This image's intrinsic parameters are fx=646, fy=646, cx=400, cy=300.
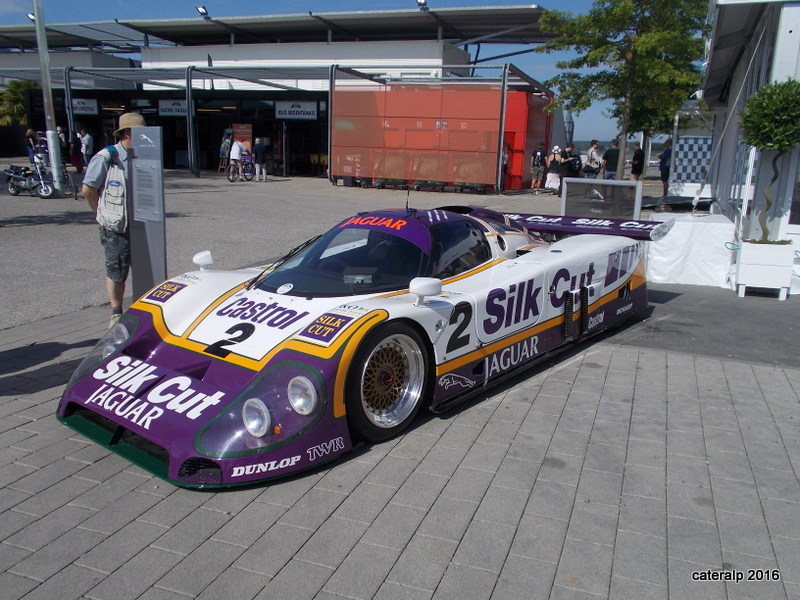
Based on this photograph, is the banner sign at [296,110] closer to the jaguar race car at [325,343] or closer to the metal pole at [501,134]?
the metal pole at [501,134]

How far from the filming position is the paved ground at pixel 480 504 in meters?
2.68

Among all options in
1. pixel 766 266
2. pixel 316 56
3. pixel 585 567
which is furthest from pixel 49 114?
pixel 316 56

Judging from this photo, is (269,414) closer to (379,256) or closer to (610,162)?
(379,256)

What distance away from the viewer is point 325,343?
11.7 ft

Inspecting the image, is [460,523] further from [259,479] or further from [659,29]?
[659,29]

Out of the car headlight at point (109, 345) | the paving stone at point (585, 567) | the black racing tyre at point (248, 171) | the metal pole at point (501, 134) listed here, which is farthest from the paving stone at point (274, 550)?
the black racing tyre at point (248, 171)

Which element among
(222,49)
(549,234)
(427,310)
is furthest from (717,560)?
(222,49)

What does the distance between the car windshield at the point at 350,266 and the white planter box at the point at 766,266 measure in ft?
17.2

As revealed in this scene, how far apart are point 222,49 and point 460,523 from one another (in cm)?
3689

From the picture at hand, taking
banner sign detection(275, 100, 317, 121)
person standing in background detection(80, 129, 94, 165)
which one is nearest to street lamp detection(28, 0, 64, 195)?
person standing in background detection(80, 129, 94, 165)

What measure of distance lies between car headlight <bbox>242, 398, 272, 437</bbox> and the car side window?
175 centimetres

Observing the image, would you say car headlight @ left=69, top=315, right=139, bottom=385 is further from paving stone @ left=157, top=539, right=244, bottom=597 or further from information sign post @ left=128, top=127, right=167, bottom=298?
paving stone @ left=157, top=539, right=244, bottom=597

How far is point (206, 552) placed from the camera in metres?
2.82

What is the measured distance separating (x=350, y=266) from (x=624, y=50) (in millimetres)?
13982
